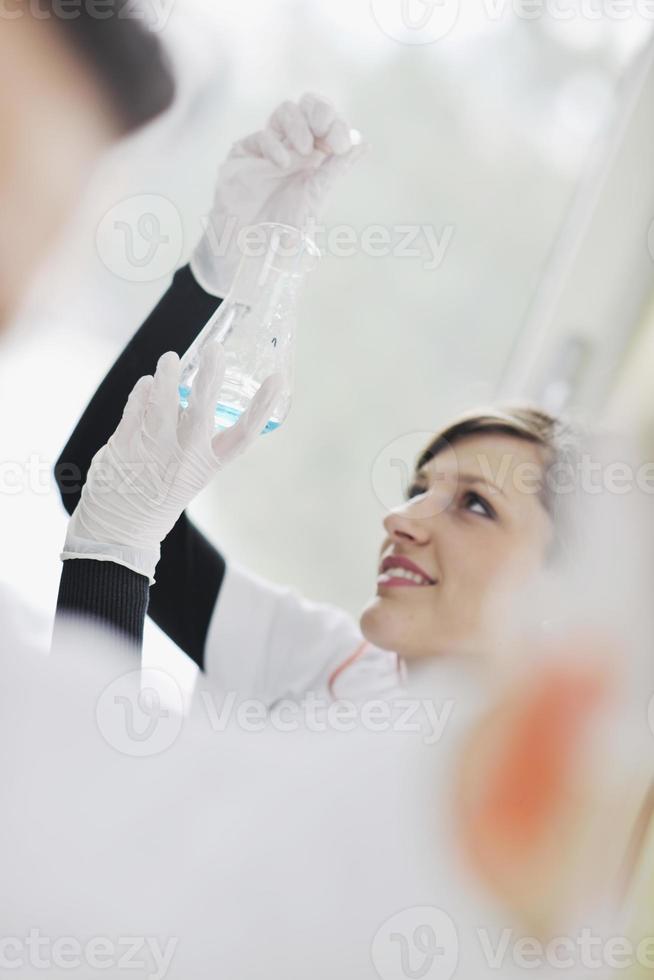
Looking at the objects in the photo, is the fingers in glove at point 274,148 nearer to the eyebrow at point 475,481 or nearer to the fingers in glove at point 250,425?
the fingers in glove at point 250,425

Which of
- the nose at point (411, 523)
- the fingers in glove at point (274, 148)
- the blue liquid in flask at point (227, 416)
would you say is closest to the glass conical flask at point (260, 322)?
the blue liquid in flask at point (227, 416)

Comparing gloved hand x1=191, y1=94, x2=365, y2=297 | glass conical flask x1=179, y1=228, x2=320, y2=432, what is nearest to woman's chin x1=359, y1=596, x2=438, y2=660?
glass conical flask x1=179, y1=228, x2=320, y2=432

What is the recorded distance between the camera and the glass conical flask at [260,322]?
0.85 metres

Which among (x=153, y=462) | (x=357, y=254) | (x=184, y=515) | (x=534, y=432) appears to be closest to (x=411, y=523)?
(x=534, y=432)

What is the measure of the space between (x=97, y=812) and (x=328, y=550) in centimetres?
93

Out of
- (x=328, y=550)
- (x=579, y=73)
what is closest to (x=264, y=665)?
(x=328, y=550)

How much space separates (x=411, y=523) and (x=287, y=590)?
0.26m

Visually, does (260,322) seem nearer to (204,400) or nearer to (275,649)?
(204,400)

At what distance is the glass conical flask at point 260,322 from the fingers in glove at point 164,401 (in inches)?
1.8

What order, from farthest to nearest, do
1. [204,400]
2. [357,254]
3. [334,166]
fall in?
[357,254], [334,166], [204,400]

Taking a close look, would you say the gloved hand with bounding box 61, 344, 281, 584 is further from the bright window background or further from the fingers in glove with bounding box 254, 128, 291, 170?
the bright window background

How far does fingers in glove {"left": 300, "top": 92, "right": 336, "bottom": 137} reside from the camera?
36.4 inches

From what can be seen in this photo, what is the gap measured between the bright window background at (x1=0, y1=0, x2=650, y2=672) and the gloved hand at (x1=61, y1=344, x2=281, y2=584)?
0.49 m

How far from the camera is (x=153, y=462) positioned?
31.8 inches
